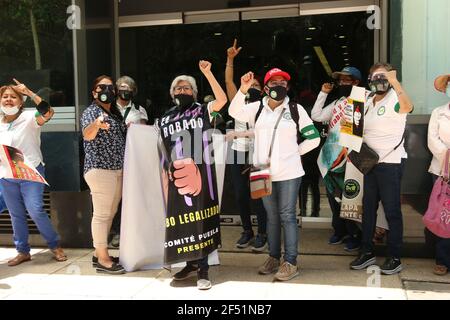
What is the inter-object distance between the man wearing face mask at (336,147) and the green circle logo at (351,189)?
15 cm

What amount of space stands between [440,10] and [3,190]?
4635 millimetres

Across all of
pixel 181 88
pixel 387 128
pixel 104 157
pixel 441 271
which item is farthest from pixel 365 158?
pixel 104 157

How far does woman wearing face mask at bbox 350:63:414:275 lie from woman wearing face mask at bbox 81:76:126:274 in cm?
225

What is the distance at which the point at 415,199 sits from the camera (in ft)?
15.8

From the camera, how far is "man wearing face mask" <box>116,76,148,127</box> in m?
5.08

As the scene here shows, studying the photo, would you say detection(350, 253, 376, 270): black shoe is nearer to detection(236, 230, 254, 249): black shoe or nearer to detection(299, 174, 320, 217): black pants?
detection(236, 230, 254, 249): black shoe

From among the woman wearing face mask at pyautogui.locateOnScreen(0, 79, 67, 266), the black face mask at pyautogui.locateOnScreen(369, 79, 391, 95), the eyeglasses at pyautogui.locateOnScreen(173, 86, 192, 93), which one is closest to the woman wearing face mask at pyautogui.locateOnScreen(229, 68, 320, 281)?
the eyeglasses at pyautogui.locateOnScreen(173, 86, 192, 93)

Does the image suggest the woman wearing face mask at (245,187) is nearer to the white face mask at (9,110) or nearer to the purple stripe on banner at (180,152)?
the purple stripe on banner at (180,152)

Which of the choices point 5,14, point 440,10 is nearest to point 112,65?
point 5,14

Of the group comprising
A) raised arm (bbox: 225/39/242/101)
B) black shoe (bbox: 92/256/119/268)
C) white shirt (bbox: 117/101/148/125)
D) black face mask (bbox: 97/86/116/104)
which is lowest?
black shoe (bbox: 92/256/119/268)

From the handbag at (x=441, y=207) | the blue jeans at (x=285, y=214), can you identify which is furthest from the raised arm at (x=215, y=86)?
the handbag at (x=441, y=207)

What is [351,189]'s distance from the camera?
4.87 m

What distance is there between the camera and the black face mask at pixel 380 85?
14.1 ft

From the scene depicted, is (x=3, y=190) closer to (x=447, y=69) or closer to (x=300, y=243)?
(x=300, y=243)
